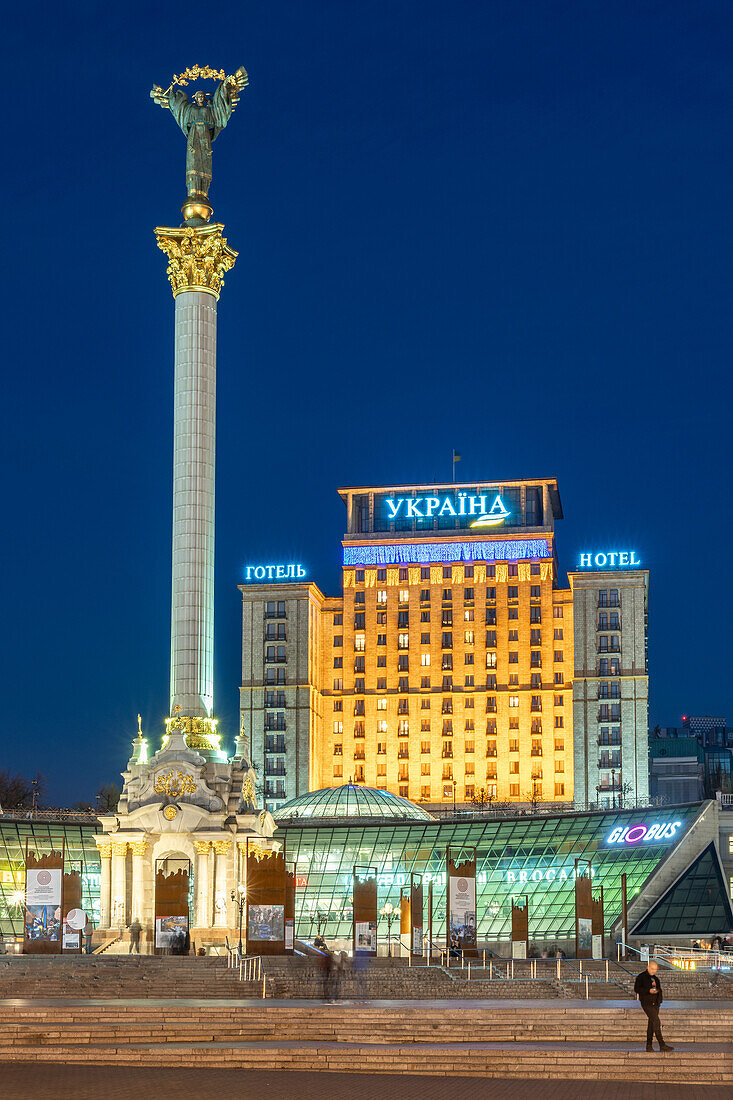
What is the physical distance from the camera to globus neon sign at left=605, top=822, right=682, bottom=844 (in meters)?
96.8

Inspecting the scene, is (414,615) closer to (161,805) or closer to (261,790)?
(261,790)

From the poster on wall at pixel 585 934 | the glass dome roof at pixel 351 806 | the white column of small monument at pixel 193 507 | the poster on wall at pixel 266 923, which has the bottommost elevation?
the poster on wall at pixel 585 934

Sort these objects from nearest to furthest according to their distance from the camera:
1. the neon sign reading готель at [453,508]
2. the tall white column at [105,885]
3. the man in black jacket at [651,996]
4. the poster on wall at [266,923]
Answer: the man in black jacket at [651,996] < the poster on wall at [266,923] < the tall white column at [105,885] < the neon sign reading готель at [453,508]

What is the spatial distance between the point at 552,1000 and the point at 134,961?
20445 millimetres

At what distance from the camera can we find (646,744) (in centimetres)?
15238

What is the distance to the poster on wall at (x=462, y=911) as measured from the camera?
61000 mm

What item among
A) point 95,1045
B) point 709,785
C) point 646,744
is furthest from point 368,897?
point 709,785

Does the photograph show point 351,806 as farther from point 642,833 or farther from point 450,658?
point 450,658

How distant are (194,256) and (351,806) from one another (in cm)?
5954

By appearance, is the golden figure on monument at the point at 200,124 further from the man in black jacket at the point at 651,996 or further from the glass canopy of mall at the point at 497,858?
the man in black jacket at the point at 651,996

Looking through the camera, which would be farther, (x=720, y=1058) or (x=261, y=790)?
(x=261, y=790)

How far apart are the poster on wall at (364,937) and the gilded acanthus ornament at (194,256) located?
3586 centimetres

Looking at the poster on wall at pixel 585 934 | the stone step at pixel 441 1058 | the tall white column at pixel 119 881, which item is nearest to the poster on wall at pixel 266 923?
the tall white column at pixel 119 881

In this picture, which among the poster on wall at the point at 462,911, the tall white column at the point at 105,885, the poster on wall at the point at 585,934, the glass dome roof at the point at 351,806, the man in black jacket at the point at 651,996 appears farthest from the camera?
the glass dome roof at the point at 351,806
